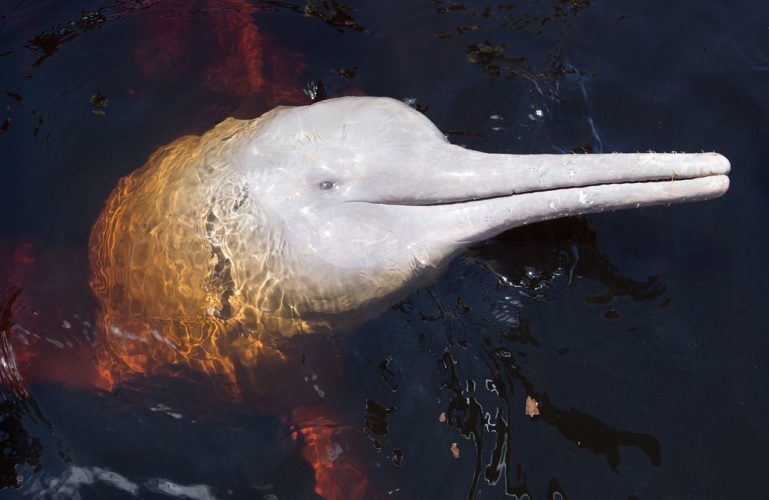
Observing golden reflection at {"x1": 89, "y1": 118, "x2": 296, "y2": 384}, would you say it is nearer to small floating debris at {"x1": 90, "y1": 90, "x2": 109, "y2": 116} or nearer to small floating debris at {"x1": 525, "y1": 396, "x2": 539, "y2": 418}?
small floating debris at {"x1": 90, "y1": 90, "x2": 109, "y2": 116}

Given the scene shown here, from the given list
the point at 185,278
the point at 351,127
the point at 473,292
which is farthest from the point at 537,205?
the point at 185,278

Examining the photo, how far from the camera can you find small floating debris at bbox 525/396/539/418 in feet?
18.9

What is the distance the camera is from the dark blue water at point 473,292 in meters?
5.71

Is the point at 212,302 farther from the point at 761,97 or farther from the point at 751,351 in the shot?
the point at 761,97

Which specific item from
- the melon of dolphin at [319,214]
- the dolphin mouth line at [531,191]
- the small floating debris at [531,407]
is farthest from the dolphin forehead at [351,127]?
the small floating debris at [531,407]

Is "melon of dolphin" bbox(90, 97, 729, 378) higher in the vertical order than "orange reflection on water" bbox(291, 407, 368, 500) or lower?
higher

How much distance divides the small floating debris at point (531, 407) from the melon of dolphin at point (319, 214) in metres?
1.25

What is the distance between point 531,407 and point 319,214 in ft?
7.15

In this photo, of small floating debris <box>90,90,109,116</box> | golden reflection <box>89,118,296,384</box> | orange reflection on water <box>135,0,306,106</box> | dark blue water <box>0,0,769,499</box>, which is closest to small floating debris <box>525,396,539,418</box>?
dark blue water <box>0,0,769,499</box>

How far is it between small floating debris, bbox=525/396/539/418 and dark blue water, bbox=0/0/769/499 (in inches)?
1.5

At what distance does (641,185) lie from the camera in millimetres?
5086

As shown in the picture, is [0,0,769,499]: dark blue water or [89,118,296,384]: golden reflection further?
[89,118,296,384]: golden reflection

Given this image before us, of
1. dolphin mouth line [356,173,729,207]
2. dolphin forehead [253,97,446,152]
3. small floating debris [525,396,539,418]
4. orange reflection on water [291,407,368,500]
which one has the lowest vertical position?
orange reflection on water [291,407,368,500]

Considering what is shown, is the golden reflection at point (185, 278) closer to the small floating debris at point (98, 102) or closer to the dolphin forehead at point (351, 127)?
the dolphin forehead at point (351, 127)
